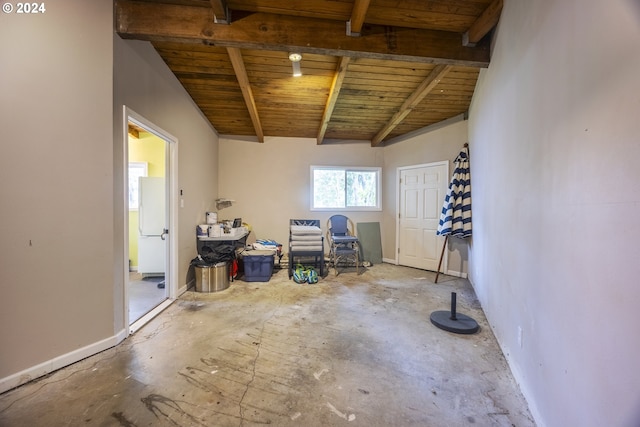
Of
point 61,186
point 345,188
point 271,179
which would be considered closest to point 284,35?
point 61,186

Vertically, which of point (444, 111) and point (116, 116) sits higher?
point (444, 111)

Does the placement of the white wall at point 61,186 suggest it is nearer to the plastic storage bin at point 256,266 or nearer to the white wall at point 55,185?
the white wall at point 55,185

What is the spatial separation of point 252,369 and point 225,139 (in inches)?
169

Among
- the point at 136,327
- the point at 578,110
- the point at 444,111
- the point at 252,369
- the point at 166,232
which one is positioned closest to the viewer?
the point at 578,110

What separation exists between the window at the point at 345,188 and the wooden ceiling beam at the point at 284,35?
294 centimetres

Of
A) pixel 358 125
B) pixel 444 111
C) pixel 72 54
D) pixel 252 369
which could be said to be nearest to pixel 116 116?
pixel 72 54

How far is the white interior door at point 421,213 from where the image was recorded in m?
4.66

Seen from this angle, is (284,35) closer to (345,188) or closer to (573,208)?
(573,208)

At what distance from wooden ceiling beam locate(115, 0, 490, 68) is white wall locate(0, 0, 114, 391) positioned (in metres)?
0.25

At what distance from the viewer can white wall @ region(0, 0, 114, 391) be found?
173 cm

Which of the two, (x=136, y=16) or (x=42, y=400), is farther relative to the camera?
(x=136, y=16)

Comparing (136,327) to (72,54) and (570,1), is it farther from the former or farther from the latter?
(570,1)

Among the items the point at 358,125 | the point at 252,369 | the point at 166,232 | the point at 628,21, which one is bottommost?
the point at 252,369

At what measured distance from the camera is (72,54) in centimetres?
195
